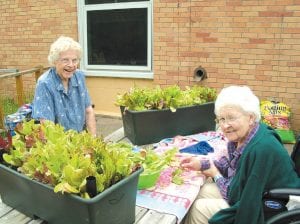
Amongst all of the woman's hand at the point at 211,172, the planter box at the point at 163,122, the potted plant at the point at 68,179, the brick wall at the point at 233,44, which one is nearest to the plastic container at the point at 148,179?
the potted plant at the point at 68,179

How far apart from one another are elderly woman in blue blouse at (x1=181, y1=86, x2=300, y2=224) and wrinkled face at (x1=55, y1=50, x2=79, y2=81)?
1196 mm

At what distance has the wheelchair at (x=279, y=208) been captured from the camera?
1947mm

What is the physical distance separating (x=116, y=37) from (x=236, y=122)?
448 centimetres

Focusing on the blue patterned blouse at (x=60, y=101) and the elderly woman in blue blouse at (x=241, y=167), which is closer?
the elderly woman in blue blouse at (x=241, y=167)

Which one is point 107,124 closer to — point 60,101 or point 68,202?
point 60,101

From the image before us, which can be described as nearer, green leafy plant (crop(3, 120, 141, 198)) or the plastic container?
green leafy plant (crop(3, 120, 141, 198))

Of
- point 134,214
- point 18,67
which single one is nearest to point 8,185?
point 134,214

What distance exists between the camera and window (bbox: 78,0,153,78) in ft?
19.3

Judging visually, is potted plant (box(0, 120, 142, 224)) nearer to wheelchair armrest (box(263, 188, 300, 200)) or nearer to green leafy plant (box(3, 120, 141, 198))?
green leafy plant (box(3, 120, 141, 198))

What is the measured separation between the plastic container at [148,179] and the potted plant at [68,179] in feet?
0.95

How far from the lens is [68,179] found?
1.48 m

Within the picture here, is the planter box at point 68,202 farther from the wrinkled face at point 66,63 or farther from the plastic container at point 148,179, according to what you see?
the wrinkled face at point 66,63

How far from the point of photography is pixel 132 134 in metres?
2.91

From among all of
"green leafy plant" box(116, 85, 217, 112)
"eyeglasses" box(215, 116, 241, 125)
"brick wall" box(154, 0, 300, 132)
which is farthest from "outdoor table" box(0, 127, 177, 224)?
"brick wall" box(154, 0, 300, 132)
